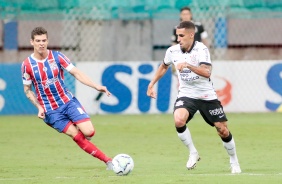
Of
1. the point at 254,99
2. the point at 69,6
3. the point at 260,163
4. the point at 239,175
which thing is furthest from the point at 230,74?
the point at 239,175

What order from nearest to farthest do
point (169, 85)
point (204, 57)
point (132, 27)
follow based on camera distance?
1. point (204, 57)
2. point (169, 85)
3. point (132, 27)

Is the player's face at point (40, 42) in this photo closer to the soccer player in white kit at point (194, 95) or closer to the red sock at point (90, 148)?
the red sock at point (90, 148)

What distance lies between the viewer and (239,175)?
10.7 m

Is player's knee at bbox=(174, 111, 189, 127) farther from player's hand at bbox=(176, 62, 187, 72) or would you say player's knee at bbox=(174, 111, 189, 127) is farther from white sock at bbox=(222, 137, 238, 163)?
player's hand at bbox=(176, 62, 187, 72)

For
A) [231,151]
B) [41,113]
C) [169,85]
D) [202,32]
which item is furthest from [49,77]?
[169,85]

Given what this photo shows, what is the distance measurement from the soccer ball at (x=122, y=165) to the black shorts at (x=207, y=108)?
3.54ft

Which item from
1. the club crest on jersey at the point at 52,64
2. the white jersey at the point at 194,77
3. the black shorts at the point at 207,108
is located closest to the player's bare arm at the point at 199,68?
the white jersey at the point at 194,77

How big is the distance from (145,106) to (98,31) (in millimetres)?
1906

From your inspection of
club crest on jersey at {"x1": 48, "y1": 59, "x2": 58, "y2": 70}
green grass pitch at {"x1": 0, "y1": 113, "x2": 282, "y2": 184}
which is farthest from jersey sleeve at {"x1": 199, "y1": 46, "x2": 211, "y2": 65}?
club crest on jersey at {"x1": 48, "y1": 59, "x2": 58, "y2": 70}

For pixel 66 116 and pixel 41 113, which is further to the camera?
pixel 66 116

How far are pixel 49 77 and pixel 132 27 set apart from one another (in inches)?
333

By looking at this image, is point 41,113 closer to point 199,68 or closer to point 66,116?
point 66,116

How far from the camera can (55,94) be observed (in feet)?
39.1

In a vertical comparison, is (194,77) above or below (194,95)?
above
